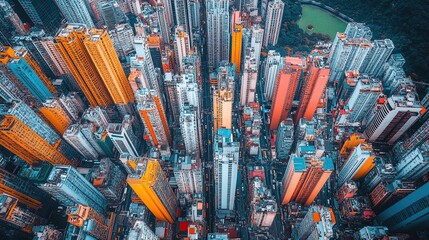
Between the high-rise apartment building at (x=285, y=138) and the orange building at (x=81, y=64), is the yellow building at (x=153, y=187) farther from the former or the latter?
the orange building at (x=81, y=64)

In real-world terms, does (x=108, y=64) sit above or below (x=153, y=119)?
above

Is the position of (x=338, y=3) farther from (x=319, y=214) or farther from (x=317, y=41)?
(x=319, y=214)

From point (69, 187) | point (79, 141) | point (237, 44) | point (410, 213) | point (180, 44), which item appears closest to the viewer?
point (410, 213)

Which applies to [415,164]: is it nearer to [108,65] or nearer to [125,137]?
[125,137]

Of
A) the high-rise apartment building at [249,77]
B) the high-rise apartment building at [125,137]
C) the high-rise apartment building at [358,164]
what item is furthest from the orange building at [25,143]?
the high-rise apartment building at [358,164]

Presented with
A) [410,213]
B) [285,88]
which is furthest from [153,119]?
[410,213]

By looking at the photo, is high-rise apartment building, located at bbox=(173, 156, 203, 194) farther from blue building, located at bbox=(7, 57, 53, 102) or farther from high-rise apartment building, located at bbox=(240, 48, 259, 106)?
blue building, located at bbox=(7, 57, 53, 102)

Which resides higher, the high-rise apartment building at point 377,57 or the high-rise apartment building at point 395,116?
the high-rise apartment building at point 377,57
